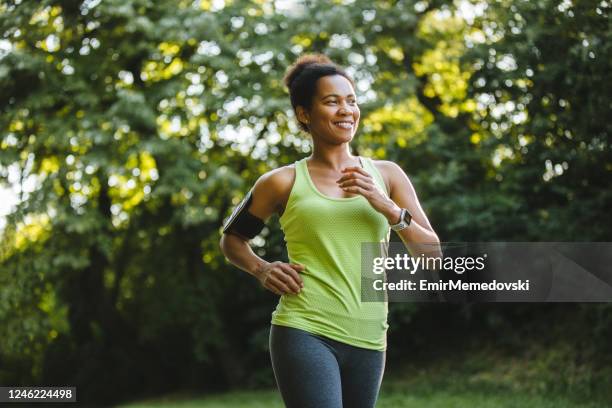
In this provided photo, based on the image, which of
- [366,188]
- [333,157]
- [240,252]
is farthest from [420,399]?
[366,188]

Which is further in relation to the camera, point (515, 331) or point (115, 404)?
point (115, 404)

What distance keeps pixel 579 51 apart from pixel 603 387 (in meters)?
3.62

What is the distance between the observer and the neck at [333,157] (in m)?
2.61

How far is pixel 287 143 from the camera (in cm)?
1271

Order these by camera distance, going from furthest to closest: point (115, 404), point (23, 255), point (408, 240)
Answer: point (115, 404)
point (23, 255)
point (408, 240)

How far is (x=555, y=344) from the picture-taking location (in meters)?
11.1

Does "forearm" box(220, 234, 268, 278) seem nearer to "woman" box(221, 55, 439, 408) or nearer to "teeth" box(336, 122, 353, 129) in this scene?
"woman" box(221, 55, 439, 408)

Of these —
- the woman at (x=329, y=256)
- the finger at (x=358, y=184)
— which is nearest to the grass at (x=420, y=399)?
the woman at (x=329, y=256)

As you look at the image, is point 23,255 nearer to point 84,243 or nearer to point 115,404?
point 84,243

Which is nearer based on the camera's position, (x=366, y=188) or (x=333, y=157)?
(x=366, y=188)

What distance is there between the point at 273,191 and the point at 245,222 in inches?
8.1

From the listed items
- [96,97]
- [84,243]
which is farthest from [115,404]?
[96,97]

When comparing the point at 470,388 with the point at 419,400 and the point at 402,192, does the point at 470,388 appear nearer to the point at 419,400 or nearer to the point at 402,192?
the point at 419,400

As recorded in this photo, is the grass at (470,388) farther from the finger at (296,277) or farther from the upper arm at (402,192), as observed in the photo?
the finger at (296,277)
